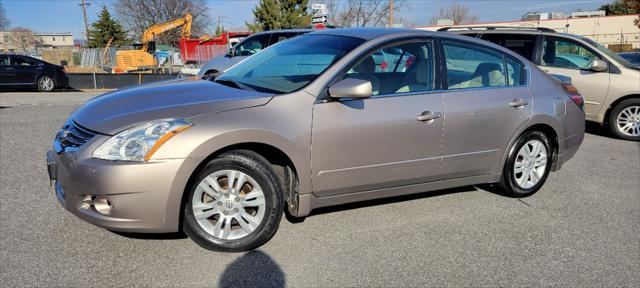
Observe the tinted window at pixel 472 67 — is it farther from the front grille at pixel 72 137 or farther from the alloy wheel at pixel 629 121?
the alloy wheel at pixel 629 121

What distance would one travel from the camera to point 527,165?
4.79 metres

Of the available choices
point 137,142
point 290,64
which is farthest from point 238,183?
point 290,64

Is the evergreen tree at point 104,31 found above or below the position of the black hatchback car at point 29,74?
above

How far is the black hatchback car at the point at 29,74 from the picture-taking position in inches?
625

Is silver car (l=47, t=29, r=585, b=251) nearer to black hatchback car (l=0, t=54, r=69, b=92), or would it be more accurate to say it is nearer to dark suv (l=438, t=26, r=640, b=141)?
dark suv (l=438, t=26, r=640, b=141)

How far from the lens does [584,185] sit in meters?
5.39

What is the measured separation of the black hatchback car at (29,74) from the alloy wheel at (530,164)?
54.4ft

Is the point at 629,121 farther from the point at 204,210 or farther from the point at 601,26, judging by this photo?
the point at 601,26

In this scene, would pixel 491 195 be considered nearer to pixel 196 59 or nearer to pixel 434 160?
pixel 434 160

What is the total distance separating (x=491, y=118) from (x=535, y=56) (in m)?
4.99

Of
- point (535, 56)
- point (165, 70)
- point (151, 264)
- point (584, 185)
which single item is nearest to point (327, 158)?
point (151, 264)

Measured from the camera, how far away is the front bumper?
2986 millimetres

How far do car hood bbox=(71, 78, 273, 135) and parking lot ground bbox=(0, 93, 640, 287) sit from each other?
902 mm

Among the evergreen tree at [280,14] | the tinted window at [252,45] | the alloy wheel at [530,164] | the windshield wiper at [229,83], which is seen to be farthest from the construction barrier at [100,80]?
the evergreen tree at [280,14]
